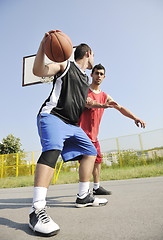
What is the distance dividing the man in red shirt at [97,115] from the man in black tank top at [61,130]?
0.57 meters

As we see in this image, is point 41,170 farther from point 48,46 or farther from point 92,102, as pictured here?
point 92,102

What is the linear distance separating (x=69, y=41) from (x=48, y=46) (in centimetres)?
32

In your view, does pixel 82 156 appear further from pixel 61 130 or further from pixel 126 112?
pixel 126 112

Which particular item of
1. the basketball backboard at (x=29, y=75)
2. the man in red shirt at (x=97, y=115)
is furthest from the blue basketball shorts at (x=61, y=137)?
the basketball backboard at (x=29, y=75)

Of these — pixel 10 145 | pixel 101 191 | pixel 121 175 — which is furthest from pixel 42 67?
pixel 10 145

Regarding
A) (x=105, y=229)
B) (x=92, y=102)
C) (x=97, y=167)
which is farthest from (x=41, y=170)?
(x=97, y=167)

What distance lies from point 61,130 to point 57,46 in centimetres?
77

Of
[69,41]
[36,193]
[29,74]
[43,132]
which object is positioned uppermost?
[29,74]

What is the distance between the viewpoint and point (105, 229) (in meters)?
1.14

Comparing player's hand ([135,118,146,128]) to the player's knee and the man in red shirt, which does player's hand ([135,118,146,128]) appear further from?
the player's knee

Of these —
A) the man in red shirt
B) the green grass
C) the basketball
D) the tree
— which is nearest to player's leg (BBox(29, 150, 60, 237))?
the basketball

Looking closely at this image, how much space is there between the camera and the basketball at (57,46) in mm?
1551

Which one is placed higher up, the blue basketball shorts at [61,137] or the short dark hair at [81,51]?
the short dark hair at [81,51]

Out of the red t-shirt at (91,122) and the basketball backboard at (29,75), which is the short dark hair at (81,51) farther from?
the basketball backboard at (29,75)
